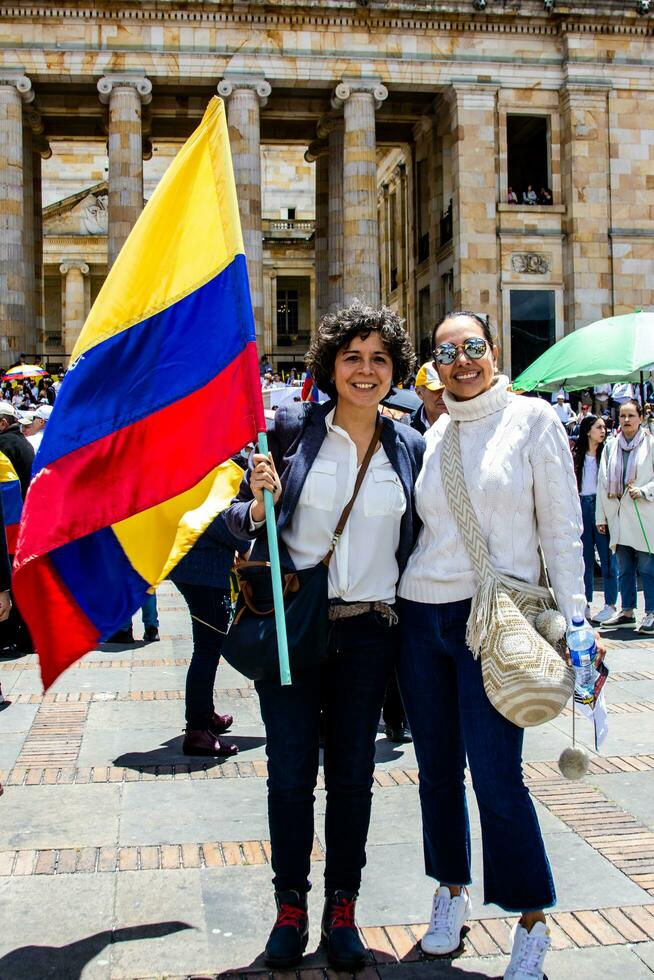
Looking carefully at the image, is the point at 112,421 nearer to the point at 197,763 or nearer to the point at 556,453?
the point at 556,453

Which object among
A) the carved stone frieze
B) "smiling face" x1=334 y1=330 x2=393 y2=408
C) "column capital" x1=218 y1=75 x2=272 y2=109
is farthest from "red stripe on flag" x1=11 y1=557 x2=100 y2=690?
the carved stone frieze

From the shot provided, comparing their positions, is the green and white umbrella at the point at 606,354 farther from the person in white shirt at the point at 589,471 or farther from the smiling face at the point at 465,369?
the smiling face at the point at 465,369

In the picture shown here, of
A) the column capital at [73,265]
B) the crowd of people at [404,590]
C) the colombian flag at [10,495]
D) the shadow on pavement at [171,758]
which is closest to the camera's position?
the crowd of people at [404,590]

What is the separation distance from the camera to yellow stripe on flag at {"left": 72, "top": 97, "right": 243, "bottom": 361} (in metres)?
4.14

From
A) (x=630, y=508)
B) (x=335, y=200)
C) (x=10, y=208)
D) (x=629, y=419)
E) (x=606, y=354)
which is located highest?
(x=335, y=200)

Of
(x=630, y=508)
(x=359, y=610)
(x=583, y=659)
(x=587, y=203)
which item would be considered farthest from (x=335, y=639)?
(x=587, y=203)

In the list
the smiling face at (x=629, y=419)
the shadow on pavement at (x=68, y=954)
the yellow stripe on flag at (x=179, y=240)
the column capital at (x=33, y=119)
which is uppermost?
the column capital at (x=33, y=119)

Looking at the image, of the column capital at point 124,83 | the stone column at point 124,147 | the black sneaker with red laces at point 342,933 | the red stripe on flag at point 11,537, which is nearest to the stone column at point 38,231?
the stone column at point 124,147

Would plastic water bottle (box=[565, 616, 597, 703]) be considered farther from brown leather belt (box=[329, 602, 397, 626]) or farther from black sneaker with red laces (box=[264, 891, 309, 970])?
black sneaker with red laces (box=[264, 891, 309, 970])

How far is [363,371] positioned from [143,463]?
874 mm

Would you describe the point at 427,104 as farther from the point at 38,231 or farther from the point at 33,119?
the point at 38,231

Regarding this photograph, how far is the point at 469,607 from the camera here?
12.6 ft

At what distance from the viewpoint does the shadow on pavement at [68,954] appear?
12.7ft

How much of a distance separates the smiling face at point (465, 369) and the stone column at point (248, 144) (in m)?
28.3
